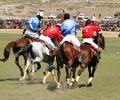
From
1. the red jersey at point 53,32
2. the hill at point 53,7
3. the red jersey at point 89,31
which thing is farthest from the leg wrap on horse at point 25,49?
the hill at point 53,7

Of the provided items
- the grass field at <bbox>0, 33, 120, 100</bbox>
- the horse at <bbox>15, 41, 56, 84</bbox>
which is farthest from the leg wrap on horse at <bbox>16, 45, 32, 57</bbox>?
the grass field at <bbox>0, 33, 120, 100</bbox>

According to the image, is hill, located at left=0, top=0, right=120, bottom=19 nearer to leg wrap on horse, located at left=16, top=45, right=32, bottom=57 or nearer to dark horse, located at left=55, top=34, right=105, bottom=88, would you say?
leg wrap on horse, located at left=16, top=45, right=32, bottom=57

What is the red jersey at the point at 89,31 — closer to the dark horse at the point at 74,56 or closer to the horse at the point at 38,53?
the dark horse at the point at 74,56

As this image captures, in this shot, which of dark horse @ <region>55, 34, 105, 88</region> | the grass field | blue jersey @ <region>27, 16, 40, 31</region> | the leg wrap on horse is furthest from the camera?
blue jersey @ <region>27, 16, 40, 31</region>

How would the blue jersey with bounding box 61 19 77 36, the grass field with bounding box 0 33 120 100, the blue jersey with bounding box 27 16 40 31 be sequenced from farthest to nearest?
the blue jersey with bounding box 27 16 40 31
the blue jersey with bounding box 61 19 77 36
the grass field with bounding box 0 33 120 100

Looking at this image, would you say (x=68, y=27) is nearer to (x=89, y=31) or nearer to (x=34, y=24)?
(x=89, y=31)

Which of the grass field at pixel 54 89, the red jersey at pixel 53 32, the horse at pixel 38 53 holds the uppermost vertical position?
the red jersey at pixel 53 32

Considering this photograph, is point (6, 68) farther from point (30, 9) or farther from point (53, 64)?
point (30, 9)

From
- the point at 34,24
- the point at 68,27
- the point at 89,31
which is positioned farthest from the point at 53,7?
the point at 68,27

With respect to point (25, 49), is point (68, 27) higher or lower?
higher

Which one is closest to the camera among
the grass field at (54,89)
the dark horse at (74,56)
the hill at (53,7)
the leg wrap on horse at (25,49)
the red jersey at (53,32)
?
the grass field at (54,89)

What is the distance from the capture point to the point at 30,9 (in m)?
117

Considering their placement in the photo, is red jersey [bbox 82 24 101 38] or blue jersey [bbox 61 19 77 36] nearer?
blue jersey [bbox 61 19 77 36]

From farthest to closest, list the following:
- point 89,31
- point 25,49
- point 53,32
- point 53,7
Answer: point 53,7 < point 25,49 < point 53,32 < point 89,31
